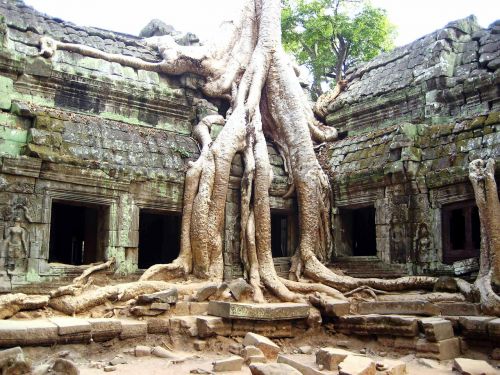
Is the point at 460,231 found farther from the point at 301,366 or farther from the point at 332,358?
the point at 301,366

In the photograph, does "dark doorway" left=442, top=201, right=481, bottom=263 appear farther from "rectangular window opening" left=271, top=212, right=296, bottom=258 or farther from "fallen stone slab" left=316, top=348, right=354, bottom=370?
"fallen stone slab" left=316, top=348, right=354, bottom=370

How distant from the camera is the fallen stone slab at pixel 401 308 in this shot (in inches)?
260

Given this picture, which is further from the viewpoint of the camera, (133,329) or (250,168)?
(250,168)

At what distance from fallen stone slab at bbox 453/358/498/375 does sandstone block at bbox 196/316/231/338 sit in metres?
2.58

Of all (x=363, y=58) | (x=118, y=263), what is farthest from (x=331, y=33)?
(x=118, y=263)

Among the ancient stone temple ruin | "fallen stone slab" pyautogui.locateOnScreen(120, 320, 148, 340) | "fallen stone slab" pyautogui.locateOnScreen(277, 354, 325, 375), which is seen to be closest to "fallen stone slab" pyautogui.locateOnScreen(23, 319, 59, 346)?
the ancient stone temple ruin

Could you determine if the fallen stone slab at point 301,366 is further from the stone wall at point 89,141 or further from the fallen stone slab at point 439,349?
the stone wall at point 89,141

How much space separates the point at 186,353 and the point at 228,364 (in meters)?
1.09

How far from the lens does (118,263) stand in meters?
7.61

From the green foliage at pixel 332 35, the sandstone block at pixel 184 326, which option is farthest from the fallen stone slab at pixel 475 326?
the green foliage at pixel 332 35

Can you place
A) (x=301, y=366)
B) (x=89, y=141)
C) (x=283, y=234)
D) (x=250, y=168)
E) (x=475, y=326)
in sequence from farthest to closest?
(x=283, y=234), (x=250, y=168), (x=89, y=141), (x=475, y=326), (x=301, y=366)

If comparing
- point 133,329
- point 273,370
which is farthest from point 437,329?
point 133,329

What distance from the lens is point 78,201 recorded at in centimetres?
742

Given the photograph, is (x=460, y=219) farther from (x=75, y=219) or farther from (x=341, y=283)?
(x=75, y=219)
